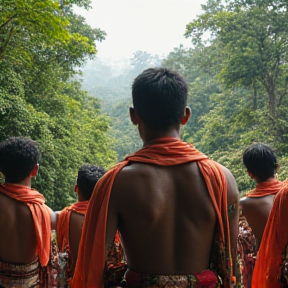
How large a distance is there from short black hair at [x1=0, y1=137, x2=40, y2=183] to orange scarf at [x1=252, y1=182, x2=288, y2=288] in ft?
5.53

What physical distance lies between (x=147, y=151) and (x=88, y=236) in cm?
46

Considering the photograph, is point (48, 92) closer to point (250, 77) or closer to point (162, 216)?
point (250, 77)

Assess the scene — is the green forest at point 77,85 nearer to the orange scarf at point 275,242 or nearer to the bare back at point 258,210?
the bare back at point 258,210

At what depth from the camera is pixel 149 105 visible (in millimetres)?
1850

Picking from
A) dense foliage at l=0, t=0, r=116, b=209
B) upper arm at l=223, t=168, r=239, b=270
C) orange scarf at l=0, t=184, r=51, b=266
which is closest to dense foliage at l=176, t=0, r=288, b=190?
dense foliage at l=0, t=0, r=116, b=209

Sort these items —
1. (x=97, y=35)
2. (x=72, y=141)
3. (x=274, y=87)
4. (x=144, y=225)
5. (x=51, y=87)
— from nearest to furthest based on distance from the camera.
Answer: (x=144, y=225), (x=51, y=87), (x=72, y=141), (x=274, y=87), (x=97, y=35)

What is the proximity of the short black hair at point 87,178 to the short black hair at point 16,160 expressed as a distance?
0.78 metres

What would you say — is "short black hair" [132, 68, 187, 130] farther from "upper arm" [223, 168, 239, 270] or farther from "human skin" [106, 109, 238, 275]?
"upper arm" [223, 168, 239, 270]

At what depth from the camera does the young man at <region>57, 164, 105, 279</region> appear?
3.72 meters

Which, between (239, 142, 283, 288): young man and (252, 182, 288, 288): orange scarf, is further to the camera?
(239, 142, 283, 288): young man

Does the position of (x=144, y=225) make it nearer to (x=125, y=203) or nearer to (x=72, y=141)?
(x=125, y=203)

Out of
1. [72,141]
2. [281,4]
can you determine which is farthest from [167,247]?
[281,4]

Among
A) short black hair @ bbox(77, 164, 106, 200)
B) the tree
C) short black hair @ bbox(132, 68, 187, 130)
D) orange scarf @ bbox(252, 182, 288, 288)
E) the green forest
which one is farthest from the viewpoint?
the tree

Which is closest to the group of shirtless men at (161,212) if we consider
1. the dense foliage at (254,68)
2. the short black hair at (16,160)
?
the short black hair at (16,160)
